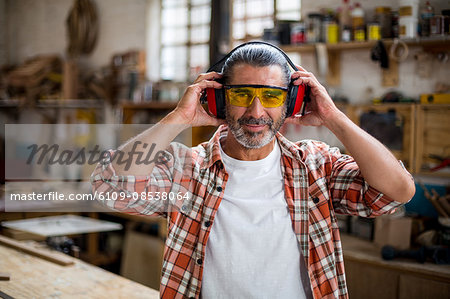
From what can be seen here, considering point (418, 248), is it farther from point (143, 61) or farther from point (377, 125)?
point (143, 61)

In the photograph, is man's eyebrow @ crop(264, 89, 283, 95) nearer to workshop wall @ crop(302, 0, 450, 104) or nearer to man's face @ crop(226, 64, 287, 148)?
man's face @ crop(226, 64, 287, 148)

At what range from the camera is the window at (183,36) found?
21.5 feet

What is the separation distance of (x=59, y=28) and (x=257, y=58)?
7.35 meters

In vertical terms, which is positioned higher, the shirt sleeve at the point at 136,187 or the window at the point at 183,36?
the window at the point at 183,36

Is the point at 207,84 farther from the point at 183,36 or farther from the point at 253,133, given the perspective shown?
the point at 183,36

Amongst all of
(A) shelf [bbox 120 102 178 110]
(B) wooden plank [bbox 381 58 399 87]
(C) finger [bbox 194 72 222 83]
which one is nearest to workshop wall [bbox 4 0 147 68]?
(A) shelf [bbox 120 102 178 110]

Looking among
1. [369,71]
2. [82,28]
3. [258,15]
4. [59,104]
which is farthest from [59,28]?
[369,71]

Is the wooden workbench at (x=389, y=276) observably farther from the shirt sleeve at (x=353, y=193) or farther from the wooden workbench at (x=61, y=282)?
the wooden workbench at (x=61, y=282)

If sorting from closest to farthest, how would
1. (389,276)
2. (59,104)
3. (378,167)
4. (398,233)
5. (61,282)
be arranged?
(378,167)
(61,282)
(389,276)
(398,233)
(59,104)

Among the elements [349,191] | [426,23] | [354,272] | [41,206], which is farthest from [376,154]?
[41,206]

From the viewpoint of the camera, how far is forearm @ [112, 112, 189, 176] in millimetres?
1775

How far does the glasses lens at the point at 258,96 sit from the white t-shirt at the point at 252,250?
339 mm

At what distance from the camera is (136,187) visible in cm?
179

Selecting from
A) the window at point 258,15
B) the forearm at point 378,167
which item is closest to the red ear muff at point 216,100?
the forearm at point 378,167
